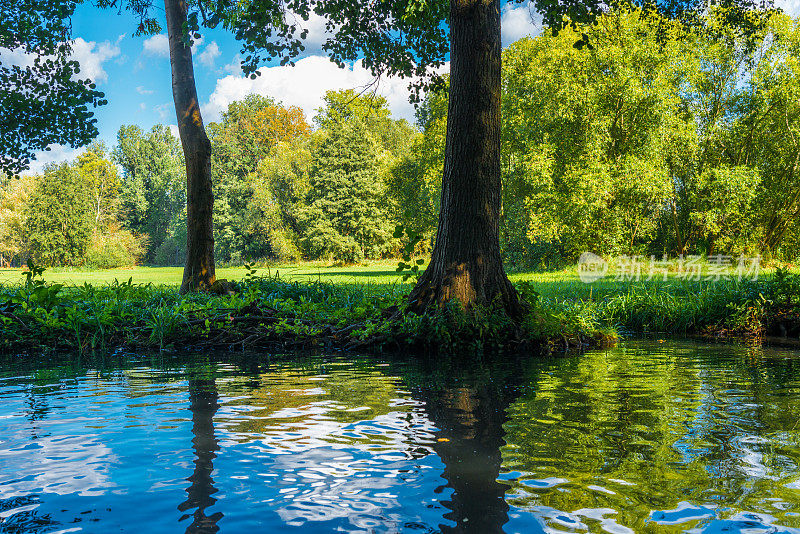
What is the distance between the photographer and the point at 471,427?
3.81 meters

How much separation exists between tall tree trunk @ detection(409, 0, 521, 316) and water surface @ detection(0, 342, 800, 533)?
8.30 feet

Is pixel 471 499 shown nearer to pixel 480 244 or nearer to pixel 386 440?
pixel 386 440

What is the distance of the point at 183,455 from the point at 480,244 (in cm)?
576

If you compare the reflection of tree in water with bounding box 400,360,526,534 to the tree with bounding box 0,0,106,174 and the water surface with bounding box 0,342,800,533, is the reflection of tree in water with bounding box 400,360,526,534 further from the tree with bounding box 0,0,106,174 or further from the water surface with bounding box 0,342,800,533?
the tree with bounding box 0,0,106,174

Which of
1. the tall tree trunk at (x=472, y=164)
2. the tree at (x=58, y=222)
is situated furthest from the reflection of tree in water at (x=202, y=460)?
the tree at (x=58, y=222)

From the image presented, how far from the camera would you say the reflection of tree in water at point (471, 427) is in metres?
2.42

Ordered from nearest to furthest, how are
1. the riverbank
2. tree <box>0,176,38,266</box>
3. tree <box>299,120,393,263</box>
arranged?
the riverbank
tree <box>299,120,393,263</box>
tree <box>0,176,38,266</box>

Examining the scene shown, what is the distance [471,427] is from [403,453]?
749 mm

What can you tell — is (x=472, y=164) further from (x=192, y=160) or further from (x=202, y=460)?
(x=192, y=160)

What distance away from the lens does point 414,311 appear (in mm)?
8484

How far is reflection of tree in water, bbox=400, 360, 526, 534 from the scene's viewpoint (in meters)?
2.42

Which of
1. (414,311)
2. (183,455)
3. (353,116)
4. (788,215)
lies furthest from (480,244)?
(353,116)

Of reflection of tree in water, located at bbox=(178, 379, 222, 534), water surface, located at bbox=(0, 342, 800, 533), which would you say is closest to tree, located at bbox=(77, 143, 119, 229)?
water surface, located at bbox=(0, 342, 800, 533)

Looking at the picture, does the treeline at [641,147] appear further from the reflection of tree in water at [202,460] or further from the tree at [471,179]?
the reflection of tree in water at [202,460]
